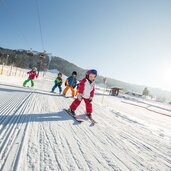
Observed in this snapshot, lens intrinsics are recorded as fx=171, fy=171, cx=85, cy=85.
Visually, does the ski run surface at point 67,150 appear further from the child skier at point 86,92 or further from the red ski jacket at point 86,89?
the red ski jacket at point 86,89

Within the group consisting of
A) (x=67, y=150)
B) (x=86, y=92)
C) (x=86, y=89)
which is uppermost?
(x=86, y=89)

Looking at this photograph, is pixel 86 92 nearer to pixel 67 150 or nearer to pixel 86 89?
pixel 86 89

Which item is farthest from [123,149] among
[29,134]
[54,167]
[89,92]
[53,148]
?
[89,92]

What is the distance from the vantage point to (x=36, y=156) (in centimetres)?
241

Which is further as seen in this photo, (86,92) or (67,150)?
(86,92)

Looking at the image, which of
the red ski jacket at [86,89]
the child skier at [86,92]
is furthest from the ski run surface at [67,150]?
the red ski jacket at [86,89]

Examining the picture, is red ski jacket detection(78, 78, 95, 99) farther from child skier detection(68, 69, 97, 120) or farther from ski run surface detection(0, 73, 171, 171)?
ski run surface detection(0, 73, 171, 171)

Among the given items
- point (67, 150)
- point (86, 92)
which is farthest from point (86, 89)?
point (67, 150)

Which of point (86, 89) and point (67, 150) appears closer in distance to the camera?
point (67, 150)

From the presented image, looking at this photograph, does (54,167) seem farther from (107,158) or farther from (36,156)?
(107,158)

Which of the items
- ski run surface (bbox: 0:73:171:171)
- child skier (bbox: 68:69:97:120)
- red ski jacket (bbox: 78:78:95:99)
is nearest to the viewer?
ski run surface (bbox: 0:73:171:171)

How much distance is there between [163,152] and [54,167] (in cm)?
252

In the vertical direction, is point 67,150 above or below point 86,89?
below

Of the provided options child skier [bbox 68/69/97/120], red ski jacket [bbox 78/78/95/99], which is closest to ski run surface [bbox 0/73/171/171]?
child skier [bbox 68/69/97/120]
